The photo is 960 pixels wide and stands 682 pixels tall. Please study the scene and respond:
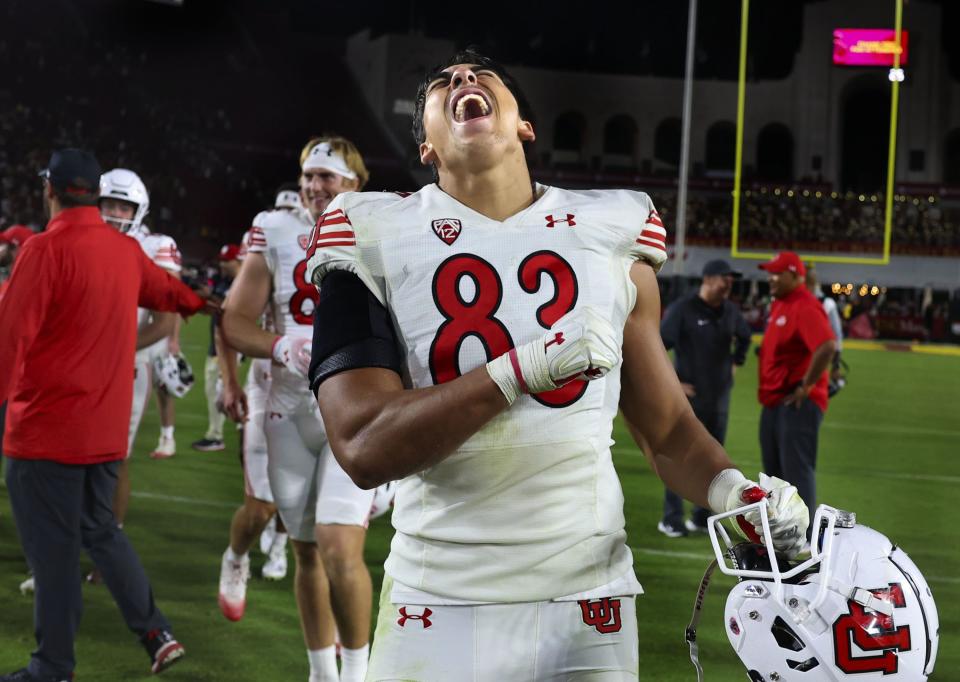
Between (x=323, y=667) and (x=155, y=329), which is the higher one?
(x=155, y=329)

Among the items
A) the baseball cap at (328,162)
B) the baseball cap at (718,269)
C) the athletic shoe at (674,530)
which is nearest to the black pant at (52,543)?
the baseball cap at (328,162)

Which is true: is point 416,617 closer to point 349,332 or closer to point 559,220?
point 349,332

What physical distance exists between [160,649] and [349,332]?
2.66 m

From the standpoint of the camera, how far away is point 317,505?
3.98 m

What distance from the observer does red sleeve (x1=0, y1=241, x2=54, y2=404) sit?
3533 mm

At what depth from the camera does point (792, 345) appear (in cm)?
693

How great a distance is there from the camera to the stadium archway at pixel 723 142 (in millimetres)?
43062

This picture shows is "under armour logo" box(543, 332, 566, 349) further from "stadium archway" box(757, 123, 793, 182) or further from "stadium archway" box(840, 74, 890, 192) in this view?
"stadium archway" box(840, 74, 890, 192)

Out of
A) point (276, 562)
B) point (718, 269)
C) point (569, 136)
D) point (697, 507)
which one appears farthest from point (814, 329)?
point (569, 136)

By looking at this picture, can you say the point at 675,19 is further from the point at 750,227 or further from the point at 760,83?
the point at 750,227

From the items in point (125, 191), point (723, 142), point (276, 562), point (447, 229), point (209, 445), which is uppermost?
point (723, 142)

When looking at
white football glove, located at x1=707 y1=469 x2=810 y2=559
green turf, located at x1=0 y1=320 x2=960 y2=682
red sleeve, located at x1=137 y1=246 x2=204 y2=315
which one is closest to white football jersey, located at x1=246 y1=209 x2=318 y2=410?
red sleeve, located at x1=137 y1=246 x2=204 y2=315

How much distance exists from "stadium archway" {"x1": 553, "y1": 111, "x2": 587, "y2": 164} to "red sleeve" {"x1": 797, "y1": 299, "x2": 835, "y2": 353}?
36811mm

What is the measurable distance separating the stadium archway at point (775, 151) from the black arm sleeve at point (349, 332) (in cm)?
4360
